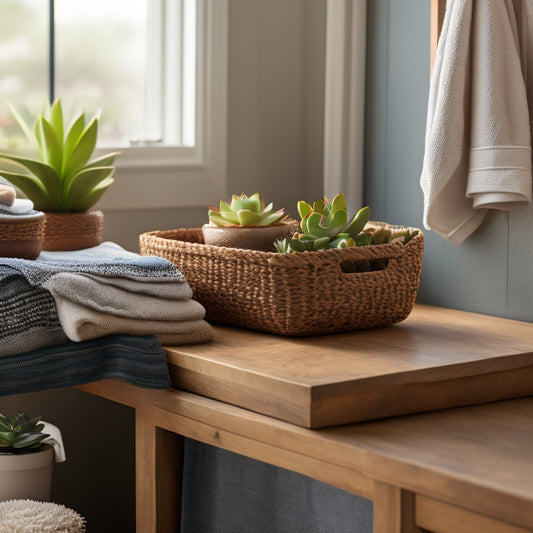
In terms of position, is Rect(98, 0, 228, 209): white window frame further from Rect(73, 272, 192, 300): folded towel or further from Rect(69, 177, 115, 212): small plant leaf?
Rect(73, 272, 192, 300): folded towel

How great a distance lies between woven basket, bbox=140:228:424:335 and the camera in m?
1.30

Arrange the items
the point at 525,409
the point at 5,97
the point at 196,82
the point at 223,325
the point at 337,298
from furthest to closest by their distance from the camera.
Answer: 1. the point at 196,82
2. the point at 5,97
3. the point at 223,325
4. the point at 337,298
5. the point at 525,409

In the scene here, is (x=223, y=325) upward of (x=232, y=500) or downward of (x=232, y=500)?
upward

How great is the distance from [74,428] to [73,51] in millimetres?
753

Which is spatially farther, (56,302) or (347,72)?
(347,72)

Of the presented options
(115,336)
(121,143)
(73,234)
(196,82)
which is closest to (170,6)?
(196,82)

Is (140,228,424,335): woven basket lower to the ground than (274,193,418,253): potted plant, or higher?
lower

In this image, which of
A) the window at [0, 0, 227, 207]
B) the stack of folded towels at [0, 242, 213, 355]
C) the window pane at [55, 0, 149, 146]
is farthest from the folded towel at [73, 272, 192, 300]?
the window pane at [55, 0, 149, 146]

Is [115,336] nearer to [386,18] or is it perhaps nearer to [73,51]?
[73,51]

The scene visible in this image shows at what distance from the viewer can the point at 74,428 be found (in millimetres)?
1799

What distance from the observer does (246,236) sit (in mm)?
1431

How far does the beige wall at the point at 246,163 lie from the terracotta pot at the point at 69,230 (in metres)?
0.18

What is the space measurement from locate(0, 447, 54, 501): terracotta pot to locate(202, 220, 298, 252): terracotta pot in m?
0.43

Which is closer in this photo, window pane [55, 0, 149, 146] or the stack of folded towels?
the stack of folded towels
